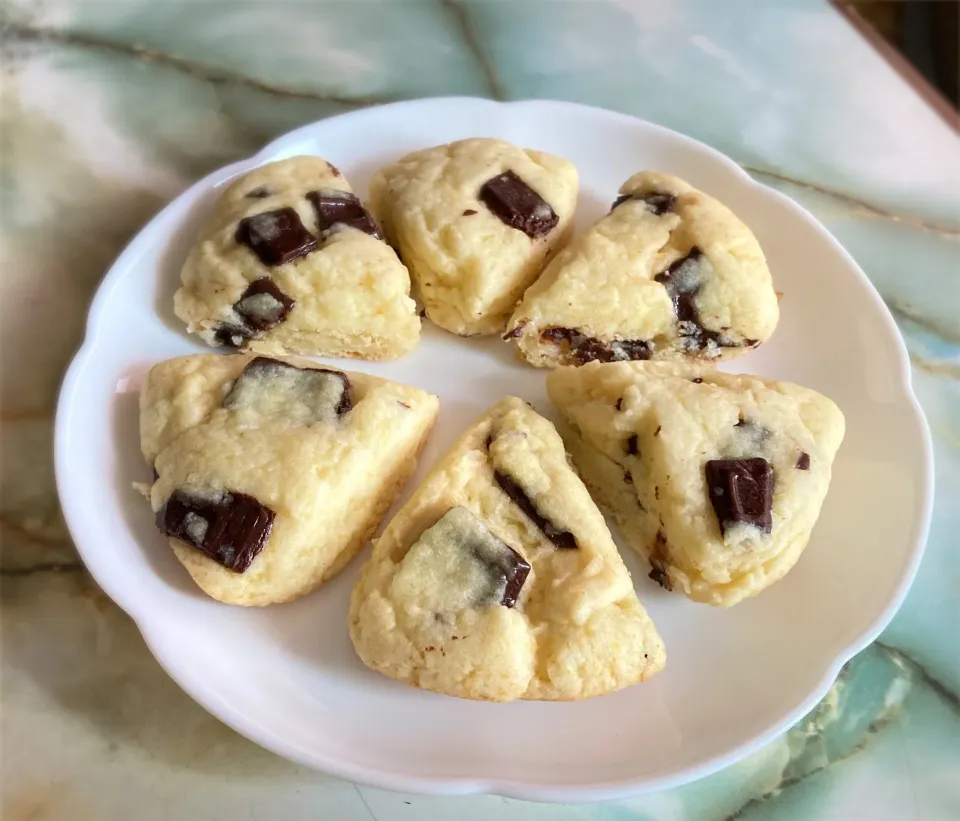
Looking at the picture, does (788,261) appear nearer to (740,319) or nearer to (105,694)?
(740,319)

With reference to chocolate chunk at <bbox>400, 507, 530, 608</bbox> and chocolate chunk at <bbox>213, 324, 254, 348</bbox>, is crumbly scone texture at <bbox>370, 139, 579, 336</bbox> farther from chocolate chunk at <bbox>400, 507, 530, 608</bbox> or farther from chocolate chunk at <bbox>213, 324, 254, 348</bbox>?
chocolate chunk at <bbox>400, 507, 530, 608</bbox>

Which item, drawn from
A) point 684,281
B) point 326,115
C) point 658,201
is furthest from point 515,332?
point 326,115

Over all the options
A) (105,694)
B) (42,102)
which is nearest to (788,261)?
(105,694)

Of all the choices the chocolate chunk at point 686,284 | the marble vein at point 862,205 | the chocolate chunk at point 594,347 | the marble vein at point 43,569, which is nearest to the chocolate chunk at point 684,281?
the chocolate chunk at point 686,284

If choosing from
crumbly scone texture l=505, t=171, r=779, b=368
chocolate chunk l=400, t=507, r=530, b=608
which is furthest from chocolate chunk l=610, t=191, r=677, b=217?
chocolate chunk l=400, t=507, r=530, b=608

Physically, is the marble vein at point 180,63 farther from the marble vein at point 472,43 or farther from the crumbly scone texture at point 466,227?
the crumbly scone texture at point 466,227

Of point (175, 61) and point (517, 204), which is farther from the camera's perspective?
point (175, 61)

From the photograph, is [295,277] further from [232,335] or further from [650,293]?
[650,293]
